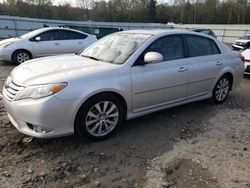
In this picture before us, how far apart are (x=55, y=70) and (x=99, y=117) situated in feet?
2.95

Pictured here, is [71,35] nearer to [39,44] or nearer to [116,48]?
[39,44]

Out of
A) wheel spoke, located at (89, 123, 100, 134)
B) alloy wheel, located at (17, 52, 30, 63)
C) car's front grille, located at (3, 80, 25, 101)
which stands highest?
car's front grille, located at (3, 80, 25, 101)

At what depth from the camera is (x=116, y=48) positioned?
4.37 meters

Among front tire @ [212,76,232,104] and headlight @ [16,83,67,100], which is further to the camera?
front tire @ [212,76,232,104]

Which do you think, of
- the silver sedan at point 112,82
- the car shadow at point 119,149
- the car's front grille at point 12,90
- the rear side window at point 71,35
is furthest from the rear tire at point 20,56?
the car shadow at point 119,149

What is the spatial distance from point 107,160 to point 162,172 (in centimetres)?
70

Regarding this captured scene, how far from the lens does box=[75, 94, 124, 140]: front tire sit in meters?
3.52

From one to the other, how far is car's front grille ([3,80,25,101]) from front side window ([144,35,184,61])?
6.54ft

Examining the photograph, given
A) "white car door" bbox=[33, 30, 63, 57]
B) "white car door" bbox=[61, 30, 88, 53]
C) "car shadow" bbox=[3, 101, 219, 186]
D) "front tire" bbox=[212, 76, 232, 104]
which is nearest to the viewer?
"car shadow" bbox=[3, 101, 219, 186]

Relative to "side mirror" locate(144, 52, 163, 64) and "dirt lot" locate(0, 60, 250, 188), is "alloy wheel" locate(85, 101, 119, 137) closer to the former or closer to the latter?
"dirt lot" locate(0, 60, 250, 188)

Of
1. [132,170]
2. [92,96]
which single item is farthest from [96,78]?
[132,170]

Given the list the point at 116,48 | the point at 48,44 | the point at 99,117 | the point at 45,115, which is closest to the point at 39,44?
the point at 48,44

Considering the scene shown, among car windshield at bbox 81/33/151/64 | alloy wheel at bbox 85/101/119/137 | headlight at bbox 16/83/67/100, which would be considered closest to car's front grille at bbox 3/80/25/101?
headlight at bbox 16/83/67/100

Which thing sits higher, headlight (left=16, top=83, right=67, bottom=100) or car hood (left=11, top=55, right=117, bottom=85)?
car hood (left=11, top=55, right=117, bottom=85)
